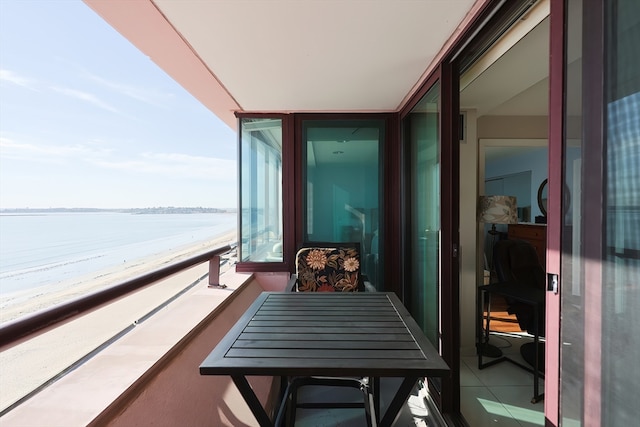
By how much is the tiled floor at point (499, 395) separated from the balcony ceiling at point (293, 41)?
7.94 feet

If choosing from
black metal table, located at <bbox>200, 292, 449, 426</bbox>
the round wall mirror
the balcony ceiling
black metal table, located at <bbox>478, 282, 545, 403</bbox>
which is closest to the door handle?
black metal table, located at <bbox>200, 292, 449, 426</bbox>

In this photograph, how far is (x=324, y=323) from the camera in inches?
50.8

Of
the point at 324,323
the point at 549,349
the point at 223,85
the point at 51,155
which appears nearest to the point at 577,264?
the point at 549,349

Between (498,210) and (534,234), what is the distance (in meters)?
2.31

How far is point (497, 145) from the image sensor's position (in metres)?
2.94

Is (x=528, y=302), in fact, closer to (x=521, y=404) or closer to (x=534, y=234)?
(x=521, y=404)

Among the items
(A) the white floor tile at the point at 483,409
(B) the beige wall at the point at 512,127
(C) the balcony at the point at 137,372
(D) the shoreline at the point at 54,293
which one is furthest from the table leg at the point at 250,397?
(B) the beige wall at the point at 512,127

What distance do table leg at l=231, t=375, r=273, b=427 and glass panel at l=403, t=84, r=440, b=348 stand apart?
1344 mm

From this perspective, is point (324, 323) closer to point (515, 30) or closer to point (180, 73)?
point (515, 30)

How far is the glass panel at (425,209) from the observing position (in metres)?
1.96

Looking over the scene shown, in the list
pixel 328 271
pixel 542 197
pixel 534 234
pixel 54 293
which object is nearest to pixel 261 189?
pixel 328 271

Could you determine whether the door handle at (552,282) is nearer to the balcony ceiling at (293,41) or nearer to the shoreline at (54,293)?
the balcony ceiling at (293,41)

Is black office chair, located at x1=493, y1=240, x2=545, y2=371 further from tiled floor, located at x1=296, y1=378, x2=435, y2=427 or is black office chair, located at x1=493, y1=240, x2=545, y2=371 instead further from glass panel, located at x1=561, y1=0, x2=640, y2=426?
glass panel, located at x1=561, y1=0, x2=640, y2=426

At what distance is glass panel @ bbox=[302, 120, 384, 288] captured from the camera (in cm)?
292
